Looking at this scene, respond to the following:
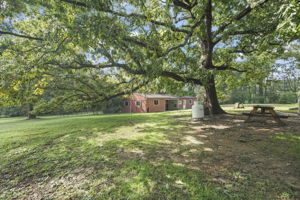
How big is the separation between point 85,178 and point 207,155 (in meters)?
2.87

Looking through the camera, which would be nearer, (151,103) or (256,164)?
(256,164)

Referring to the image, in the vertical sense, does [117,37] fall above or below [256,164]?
above

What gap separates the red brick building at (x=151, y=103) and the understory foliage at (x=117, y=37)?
11.6 metres

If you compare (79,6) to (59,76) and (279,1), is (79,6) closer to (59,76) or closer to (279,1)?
(59,76)

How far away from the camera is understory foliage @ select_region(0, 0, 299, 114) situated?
12.4 ft

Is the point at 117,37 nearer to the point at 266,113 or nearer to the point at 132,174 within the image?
the point at 132,174

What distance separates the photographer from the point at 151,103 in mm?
21359

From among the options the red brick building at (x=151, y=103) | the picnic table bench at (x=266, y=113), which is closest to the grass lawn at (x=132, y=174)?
the picnic table bench at (x=266, y=113)

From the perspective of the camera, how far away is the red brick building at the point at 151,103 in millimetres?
21094

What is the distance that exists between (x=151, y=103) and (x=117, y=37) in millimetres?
17344

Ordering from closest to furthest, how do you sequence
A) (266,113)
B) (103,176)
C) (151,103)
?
(103,176)
(266,113)
(151,103)

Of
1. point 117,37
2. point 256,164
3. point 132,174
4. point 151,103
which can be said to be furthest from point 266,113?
point 151,103

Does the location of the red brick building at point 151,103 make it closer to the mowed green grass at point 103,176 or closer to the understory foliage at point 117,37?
the understory foliage at point 117,37

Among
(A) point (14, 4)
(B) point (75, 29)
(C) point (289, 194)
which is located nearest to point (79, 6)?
(B) point (75, 29)
